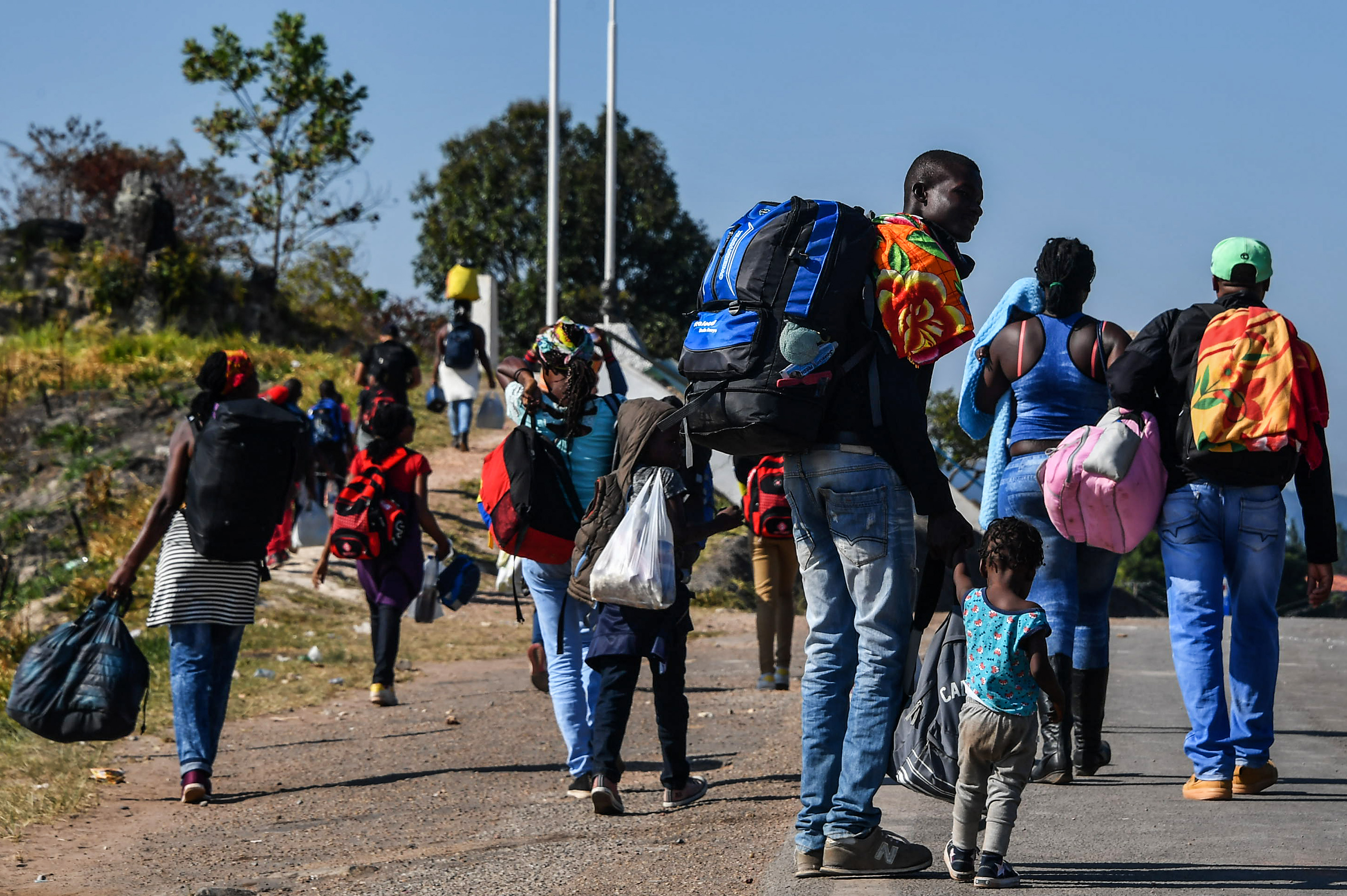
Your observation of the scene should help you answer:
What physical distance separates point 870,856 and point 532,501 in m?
2.53

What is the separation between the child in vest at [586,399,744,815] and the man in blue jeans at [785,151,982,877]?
1604 millimetres

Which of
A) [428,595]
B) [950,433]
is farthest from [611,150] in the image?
[428,595]

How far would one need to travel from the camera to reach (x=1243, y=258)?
530 centimetres

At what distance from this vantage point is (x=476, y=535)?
15.9 meters

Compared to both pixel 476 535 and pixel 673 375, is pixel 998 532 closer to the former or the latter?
pixel 476 535

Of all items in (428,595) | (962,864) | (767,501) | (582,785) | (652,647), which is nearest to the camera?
(962,864)

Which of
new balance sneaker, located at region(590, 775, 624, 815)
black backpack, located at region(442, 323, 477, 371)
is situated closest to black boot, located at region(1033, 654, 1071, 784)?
new balance sneaker, located at region(590, 775, 624, 815)

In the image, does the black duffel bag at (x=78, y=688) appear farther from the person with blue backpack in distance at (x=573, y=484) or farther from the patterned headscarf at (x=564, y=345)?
the patterned headscarf at (x=564, y=345)

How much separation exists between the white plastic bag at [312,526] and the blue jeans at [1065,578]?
21.5 feet

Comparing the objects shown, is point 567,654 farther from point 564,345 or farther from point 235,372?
point 235,372

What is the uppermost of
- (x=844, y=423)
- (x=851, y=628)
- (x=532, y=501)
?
(x=844, y=423)

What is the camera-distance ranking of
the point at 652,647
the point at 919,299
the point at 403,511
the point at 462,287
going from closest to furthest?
the point at 919,299
the point at 652,647
the point at 403,511
the point at 462,287

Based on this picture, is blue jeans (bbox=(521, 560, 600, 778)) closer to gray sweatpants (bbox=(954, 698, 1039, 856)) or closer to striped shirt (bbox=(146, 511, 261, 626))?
striped shirt (bbox=(146, 511, 261, 626))

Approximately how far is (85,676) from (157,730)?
2.40m
